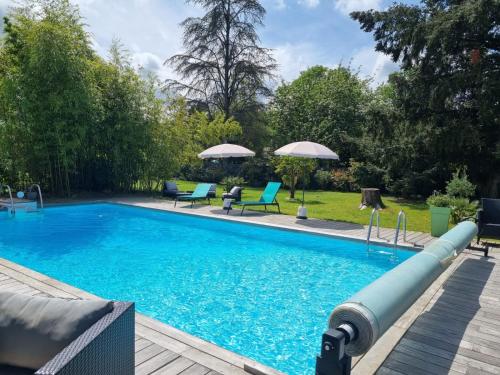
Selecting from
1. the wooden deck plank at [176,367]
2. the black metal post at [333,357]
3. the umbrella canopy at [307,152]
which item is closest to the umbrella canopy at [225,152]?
the umbrella canopy at [307,152]

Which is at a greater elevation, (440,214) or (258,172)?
(440,214)

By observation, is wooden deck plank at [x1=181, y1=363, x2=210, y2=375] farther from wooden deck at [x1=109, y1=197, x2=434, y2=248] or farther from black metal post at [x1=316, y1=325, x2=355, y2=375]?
wooden deck at [x1=109, y1=197, x2=434, y2=248]

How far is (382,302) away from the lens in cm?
199

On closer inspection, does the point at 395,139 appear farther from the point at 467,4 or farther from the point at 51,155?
the point at 51,155

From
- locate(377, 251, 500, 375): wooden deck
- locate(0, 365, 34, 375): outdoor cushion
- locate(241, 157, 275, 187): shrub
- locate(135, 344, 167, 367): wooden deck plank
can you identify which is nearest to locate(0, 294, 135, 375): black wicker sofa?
locate(0, 365, 34, 375): outdoor cushion

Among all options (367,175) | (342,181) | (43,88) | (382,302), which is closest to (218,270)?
(382,302)

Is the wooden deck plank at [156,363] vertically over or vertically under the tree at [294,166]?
under

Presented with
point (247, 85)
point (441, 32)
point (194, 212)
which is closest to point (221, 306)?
point (194, 212)

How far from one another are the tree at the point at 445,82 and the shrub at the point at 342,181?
3152 mm

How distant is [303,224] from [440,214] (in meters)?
2.92

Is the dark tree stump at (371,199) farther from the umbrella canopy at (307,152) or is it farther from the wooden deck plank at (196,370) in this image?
the wooden deck plank at (196,370)

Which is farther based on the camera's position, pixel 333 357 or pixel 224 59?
pixel 224 59

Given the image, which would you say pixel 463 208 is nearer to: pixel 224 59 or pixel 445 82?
pixel 445 82

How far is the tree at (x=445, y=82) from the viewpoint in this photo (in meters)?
11.3
